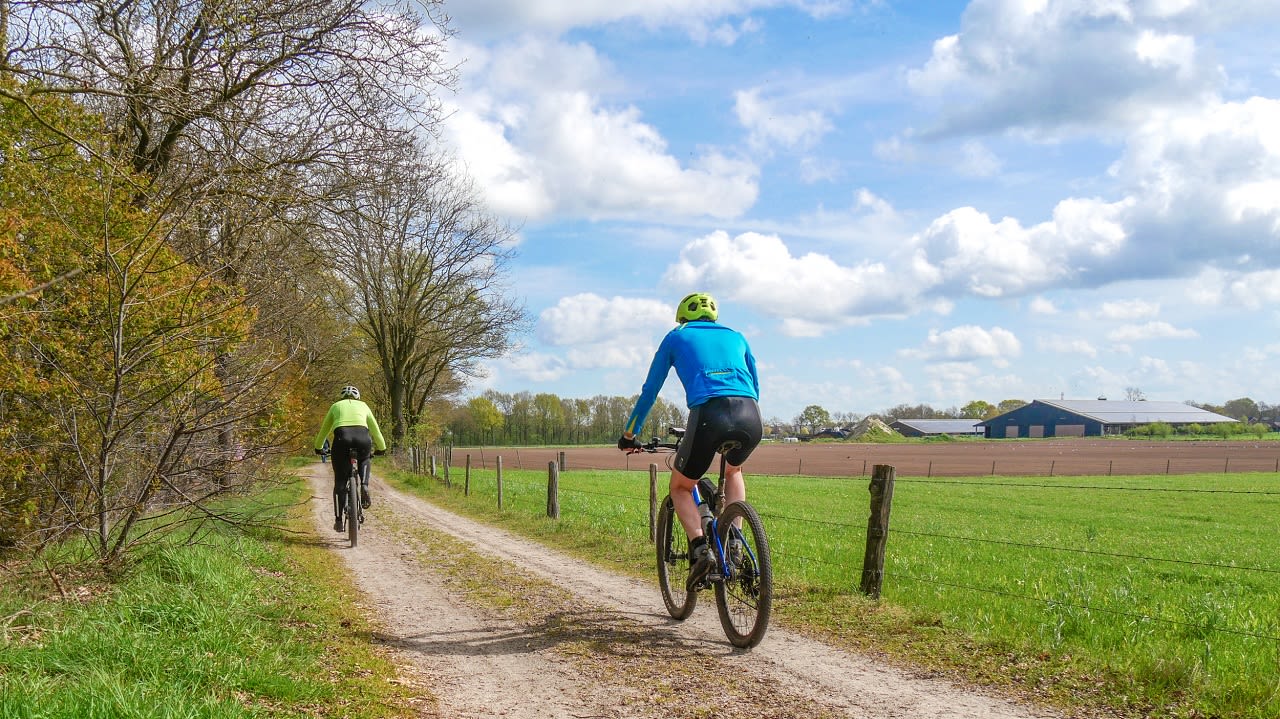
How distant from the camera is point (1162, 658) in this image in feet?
15.8

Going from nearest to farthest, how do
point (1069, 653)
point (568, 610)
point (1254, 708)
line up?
point (1254, 708) → point (1069, 653) → point (568, 610)

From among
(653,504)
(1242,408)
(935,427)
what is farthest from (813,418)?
(653,504)

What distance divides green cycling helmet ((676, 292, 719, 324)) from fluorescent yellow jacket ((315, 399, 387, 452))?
6405mm

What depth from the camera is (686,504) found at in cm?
576

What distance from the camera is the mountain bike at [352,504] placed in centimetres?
1087

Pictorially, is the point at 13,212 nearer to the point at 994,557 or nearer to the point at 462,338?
the point at 994,557

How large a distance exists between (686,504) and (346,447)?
6719mm

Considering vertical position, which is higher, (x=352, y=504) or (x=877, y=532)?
(x=877, y=532)

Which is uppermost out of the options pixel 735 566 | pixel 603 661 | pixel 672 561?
pixel 735 566

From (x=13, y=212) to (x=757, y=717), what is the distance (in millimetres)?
6913

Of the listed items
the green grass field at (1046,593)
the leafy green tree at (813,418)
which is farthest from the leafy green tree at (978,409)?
the green grass field at (1046,593)

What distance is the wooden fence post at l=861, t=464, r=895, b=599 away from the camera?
7012 millimetres

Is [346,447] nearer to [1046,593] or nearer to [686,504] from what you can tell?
[686,504]

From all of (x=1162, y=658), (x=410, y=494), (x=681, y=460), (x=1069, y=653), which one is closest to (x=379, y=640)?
(x=681, y=460)
